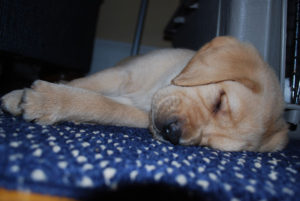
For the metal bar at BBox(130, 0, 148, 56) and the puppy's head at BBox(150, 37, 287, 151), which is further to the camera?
the metal bar at BBox(130, 0, 148, 56)

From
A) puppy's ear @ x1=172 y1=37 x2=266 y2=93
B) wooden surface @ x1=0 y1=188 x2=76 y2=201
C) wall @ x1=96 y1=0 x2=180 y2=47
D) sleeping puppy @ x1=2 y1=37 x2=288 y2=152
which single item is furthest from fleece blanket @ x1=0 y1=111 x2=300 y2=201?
wall @ x1=96 y1=0 x2=180 y2=47

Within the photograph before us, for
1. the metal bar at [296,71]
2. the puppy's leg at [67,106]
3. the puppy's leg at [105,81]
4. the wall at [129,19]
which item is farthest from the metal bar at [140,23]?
the puppy's leg at [67,106]

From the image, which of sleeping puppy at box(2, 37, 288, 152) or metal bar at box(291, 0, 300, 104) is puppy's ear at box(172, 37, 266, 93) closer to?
sleeping puppy at box(2, 37, 288, 152)

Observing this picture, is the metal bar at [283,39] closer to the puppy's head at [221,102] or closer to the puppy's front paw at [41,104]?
the puppy's head at [221,102]

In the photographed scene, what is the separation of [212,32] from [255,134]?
1597mm

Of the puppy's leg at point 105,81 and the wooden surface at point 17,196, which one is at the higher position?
the puppy's leg at point 105,81

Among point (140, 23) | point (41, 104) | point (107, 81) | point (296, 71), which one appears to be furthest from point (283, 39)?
point (140, 23)

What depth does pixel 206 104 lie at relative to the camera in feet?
4.94

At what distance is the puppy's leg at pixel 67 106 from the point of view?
50.0 inches

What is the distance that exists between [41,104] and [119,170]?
2.38ft

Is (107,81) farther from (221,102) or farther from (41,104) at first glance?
(221,102)

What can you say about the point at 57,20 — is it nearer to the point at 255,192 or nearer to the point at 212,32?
the point at 212,32

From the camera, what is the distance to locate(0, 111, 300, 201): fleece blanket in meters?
0.72

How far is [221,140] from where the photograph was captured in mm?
1500
